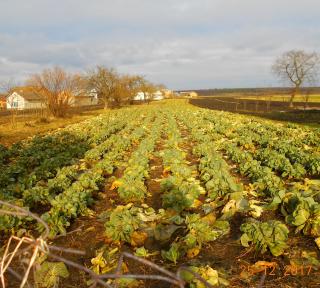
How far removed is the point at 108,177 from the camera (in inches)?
423

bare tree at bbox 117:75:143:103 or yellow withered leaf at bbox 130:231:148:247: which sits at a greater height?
bare tree at bbox 117:75:143:103

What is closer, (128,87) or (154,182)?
(154,182)

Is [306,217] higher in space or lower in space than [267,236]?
higher

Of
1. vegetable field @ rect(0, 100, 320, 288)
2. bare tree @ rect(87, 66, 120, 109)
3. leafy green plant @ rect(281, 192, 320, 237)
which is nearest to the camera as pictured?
vegetable field @ rect(0, 100, 320, 288)

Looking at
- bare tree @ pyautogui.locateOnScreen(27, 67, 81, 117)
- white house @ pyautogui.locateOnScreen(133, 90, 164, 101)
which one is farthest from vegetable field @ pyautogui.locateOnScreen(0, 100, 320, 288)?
white house @ pyautogui.locateOnScreen(133, 90, 164, 101)

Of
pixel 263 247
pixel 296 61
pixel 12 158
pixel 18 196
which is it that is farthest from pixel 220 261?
pixel 296 61

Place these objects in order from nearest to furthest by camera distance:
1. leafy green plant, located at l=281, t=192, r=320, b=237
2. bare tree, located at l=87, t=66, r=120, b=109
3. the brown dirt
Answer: leafy green plant, located at l=281, t=192, r=320, b=237
the brown dirt
bare tree, located at l=87, t=66, r=120, b=109

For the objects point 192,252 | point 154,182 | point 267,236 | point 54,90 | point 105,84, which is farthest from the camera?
point 105,84

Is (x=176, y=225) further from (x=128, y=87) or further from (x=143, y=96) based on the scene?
(x=143, y=96)

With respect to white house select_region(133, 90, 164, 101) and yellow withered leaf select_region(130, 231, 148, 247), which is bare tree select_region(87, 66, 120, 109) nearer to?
white house select_region(133, 90, 164, 101)

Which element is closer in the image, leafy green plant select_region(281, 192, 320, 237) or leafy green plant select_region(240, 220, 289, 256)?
leafy green plant select_region(240, 220, 289, 256)

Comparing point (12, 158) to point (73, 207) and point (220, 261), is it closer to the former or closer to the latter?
point (73, 207)

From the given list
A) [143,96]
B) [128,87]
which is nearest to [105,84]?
[128,87]

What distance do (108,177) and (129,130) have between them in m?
11.6
